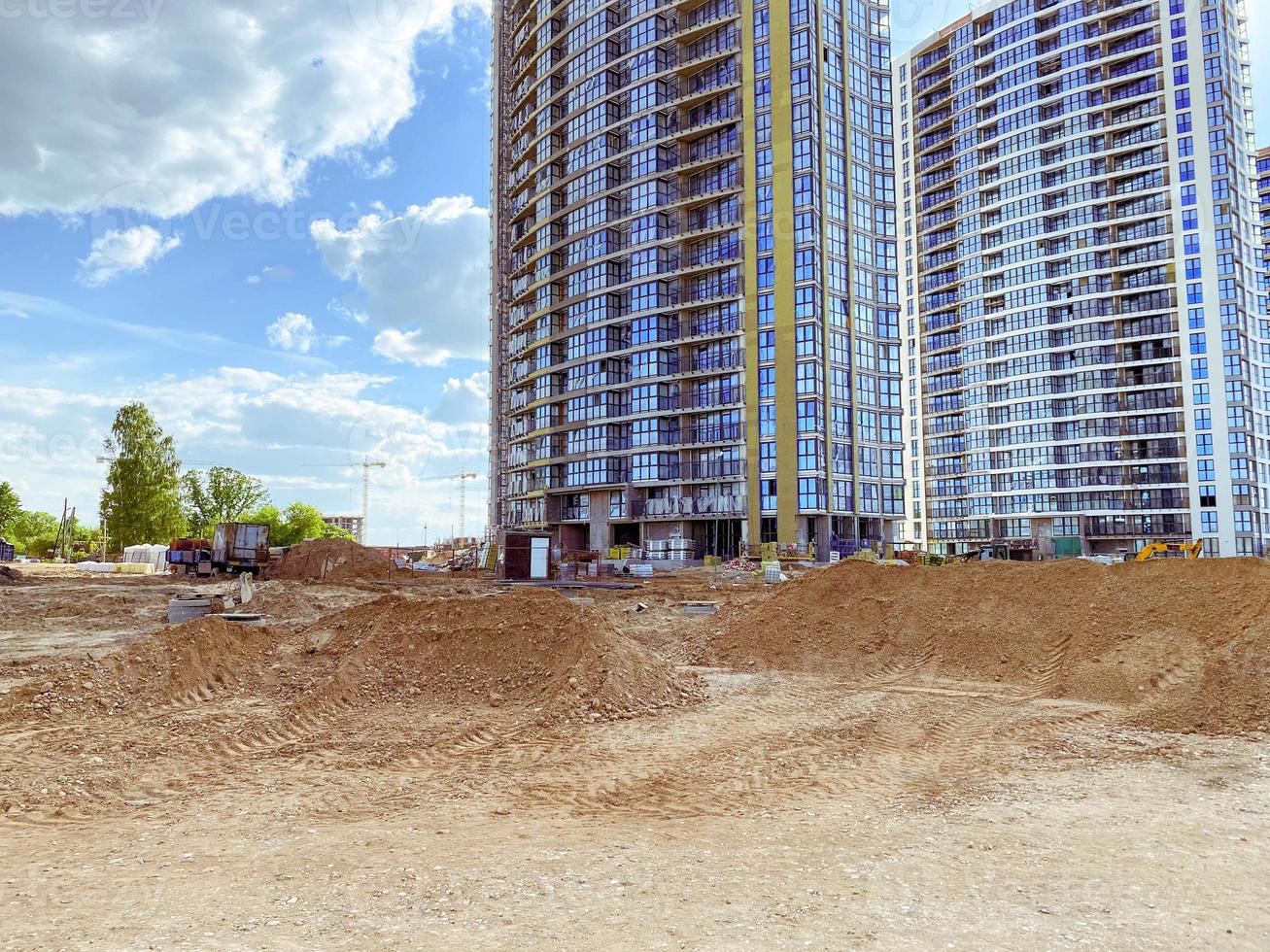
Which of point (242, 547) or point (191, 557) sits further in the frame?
point (191, 557)

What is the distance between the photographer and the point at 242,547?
170ft

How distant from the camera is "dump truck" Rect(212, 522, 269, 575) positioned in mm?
51906

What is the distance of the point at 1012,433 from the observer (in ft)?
297

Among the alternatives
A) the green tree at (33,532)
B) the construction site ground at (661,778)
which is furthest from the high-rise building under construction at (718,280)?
the green tree at (33,532)

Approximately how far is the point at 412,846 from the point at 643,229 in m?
70.6

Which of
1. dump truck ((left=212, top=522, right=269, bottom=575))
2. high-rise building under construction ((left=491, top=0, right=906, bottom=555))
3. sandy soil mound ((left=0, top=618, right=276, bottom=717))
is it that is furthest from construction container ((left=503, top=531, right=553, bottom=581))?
sandy soil mound ((left=0, top=618, right=276, bottom=717))

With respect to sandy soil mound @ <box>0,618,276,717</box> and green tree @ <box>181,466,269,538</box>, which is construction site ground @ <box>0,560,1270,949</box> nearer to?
sandy soil mound @ <box>0,618,276,717</box>

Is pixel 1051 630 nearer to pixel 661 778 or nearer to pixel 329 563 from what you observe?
pixel 661 778

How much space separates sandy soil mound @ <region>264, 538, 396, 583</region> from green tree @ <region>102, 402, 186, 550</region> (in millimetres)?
31653

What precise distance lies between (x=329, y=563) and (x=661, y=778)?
1781 inches

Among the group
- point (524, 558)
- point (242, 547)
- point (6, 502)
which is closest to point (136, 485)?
point (6, 502)

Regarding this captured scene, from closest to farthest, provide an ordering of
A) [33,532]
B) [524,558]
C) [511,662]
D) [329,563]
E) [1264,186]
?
[511,662] < [524,558] < [329,563] < [1264,186] < [33,532]

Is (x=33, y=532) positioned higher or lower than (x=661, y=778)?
higher

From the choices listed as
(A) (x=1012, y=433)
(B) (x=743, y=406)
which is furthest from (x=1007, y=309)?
(B) (x=743, y=406)
